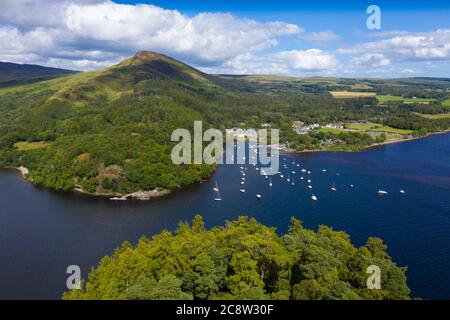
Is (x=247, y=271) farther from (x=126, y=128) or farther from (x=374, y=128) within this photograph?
(x=374, y=128)

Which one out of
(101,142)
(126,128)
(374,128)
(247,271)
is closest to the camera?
(247,271)

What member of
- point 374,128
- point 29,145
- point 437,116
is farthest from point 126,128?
point 437,116

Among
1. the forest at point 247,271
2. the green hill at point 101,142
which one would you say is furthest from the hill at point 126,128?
the forest at point 247,271

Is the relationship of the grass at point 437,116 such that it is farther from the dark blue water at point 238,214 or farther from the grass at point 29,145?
the grass at point 29,145

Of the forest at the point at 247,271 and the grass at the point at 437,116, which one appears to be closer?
the forest at the point at 247,271
